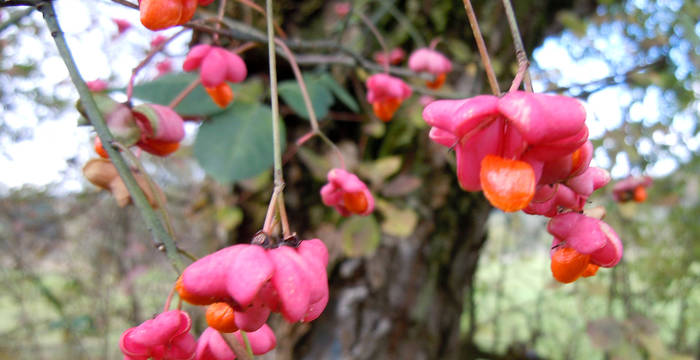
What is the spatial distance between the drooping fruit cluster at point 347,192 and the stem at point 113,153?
0.21 m

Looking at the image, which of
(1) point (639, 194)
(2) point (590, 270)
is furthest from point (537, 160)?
(1) point (639, 194)

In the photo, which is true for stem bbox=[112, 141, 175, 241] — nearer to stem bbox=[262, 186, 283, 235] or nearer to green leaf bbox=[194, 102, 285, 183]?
stem bbox=[262, 186, 283, 235]

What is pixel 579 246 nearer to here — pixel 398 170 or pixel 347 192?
pixel 347 192

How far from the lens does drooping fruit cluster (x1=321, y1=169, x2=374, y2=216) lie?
0.48 metres

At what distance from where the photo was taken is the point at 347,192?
1.59ft

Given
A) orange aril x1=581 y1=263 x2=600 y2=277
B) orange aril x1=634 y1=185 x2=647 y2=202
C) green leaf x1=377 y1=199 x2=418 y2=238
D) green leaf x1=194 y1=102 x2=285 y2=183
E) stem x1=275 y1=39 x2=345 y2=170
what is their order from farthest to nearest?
1. green leaf x1=377 y1=199 x2=418 y2=238
2. orange aril x1=634 y1=185 x2=647 y2=202
3. green leaf x1=194 y1=102 x2=285 y2=183
4. stem x1=275 y1=39 x2=345 y2=170
5. orange aril x1=581 y1=263 x2=600 y2=277

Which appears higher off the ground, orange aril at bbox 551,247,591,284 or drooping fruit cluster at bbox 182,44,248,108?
drooping fruit cluster at bbox 182,44,248,108

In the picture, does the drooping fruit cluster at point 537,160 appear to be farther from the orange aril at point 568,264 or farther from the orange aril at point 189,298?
the orange aril at point 189,298

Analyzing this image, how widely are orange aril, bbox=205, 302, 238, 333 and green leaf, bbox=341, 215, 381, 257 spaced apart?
607mm

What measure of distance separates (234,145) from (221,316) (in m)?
0.47

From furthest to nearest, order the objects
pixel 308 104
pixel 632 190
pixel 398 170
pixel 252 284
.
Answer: pixel 398 170
pixel 632 190
pixel 308 104
pixel 252 284

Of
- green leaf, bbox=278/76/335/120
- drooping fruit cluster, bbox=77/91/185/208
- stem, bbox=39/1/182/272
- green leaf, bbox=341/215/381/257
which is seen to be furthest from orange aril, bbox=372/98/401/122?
stem, bbox=39/1/182/272

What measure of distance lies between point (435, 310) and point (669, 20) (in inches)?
40.2

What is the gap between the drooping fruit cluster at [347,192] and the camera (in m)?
0.48
